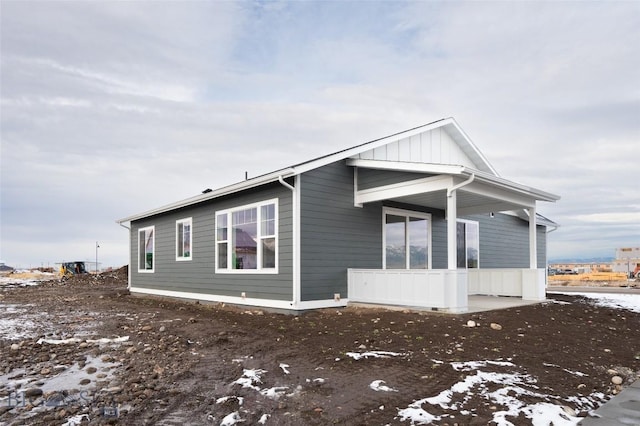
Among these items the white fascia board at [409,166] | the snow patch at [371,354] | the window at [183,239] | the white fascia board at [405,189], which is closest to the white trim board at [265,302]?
the window at [183,239]

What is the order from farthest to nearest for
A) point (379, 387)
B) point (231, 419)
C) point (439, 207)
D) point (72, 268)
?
point (72, 268) → point (439, 207) → point (379, 387) → point (231, 419)

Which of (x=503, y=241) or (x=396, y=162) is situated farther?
(x=503, y=241)

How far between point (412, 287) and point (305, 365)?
428cm

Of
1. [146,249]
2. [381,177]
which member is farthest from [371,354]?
[146,249]

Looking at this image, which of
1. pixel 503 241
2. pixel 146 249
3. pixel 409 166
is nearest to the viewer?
pixel 409 166

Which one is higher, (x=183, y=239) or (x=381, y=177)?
(x=381, y=177)

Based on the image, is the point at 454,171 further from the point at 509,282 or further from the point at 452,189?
the point at 509,282

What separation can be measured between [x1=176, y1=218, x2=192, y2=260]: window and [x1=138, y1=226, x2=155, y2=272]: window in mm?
2548

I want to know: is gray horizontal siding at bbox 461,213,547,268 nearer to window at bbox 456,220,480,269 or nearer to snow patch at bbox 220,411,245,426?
window at bbox 456,220,480,269

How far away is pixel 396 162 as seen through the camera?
10.2m

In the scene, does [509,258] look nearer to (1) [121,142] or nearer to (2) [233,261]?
(2) [233,261]

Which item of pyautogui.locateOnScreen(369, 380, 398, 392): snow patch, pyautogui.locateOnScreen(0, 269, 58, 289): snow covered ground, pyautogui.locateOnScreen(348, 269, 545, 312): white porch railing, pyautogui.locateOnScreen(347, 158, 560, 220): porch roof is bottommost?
pyautogui.locateOnScreen(0, 269, 58, 289): snow covered ground

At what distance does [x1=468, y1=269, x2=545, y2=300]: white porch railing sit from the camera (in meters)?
12.5

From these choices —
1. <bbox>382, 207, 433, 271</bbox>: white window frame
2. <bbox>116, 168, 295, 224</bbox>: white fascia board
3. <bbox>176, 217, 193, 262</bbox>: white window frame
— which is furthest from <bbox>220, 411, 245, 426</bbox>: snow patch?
<bbox>176, 217, 193, 262</bbox>: white window frame
